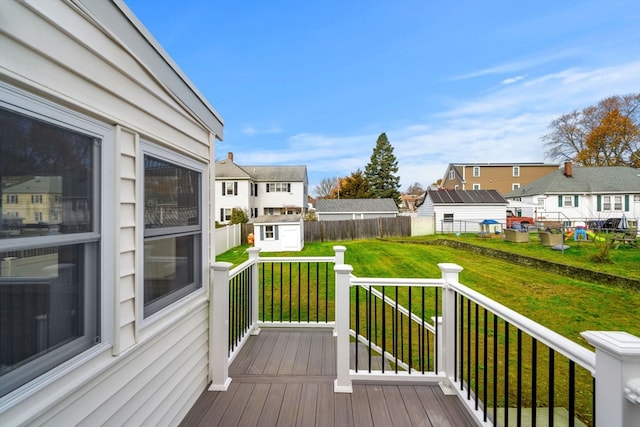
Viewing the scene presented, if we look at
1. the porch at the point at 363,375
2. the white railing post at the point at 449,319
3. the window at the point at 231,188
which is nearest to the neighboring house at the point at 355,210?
the window at the point at 231,188

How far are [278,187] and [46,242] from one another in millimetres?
A: 23694

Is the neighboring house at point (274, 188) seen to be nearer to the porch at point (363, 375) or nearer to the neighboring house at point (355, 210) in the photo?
the neighboring house at point (355, 210)

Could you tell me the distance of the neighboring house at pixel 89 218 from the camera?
39.3 inches

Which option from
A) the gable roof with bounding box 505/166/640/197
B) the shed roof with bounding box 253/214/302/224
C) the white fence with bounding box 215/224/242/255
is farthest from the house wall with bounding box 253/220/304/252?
the gable roof with bounding box 505/166/640/197

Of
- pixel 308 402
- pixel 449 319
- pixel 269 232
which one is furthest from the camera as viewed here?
pixel 269 232

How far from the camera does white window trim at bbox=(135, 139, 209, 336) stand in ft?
5.27

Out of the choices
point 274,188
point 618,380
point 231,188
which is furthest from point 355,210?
point 618,380

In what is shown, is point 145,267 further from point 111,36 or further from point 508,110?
point 508,110

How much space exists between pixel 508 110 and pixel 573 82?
4.14 meters

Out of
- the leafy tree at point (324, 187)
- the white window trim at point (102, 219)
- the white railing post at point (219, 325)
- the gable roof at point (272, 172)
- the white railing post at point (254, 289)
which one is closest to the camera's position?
the white window trim at point (102, 219)

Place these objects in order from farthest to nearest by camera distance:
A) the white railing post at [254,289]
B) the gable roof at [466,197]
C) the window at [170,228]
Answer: the gable roof at [466,197] < the white railing post at [254,289] < the window at [170,228]

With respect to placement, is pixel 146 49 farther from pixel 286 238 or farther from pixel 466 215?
pixel 466 215

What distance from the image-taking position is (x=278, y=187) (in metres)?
24.6

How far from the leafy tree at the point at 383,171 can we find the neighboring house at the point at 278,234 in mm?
19342
